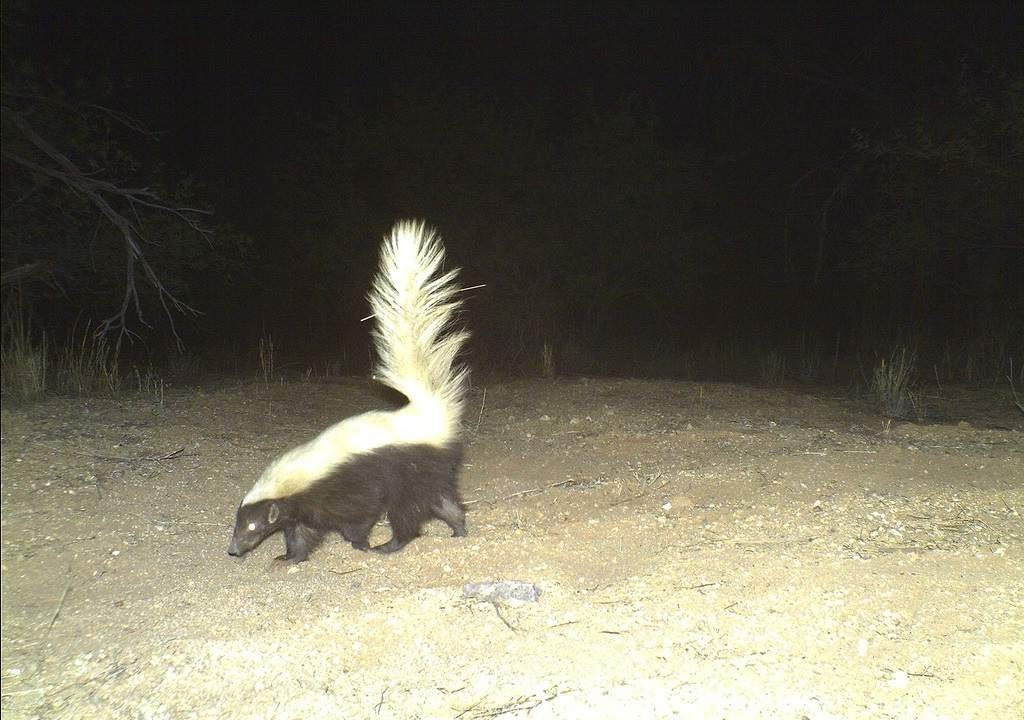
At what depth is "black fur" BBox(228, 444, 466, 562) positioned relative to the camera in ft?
13.1

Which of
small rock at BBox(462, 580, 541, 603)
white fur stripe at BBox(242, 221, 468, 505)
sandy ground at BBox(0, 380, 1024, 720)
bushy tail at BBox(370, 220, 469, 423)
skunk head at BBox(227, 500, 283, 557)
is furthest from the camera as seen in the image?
bushy tail at BBox(370, 220, 469, 423)

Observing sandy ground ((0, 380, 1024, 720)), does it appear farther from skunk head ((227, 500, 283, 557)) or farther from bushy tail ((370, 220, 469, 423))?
bushy tail ((370, 220, 469, 423))

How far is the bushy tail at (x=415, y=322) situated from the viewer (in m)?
4.18

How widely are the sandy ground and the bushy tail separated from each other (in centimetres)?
89

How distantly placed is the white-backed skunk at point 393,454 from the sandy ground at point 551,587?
215 mm

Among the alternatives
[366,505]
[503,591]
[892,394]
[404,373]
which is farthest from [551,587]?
[892,394]

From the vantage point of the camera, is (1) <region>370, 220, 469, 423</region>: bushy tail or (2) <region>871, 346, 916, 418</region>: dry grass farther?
(2) <region>871, 346, 916, 418</region>: dry grass

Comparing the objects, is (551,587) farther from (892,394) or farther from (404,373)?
(892,394)

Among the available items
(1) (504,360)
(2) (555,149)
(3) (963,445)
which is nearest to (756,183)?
(2) (555,149)

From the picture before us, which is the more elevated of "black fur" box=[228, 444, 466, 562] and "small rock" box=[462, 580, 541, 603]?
"black fur" box=[228, 444, 466, 562]

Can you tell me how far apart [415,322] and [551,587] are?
1.64m

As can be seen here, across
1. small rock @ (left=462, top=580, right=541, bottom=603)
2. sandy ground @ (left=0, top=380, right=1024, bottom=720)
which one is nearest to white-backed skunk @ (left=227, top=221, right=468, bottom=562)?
sandy ground @ (left=0, top=380, right=1024, bottom=720)

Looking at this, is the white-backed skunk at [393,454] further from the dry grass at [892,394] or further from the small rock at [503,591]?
the dry grass at [892,394]

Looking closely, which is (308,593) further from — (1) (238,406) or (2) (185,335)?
(2) (185,335)
